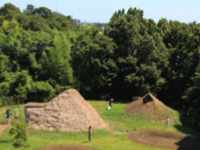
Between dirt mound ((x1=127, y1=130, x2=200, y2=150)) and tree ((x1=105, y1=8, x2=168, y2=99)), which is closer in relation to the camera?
dirt mound ((x1=127, y1=130, x2=200, y2=150))

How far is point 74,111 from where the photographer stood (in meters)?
31.6

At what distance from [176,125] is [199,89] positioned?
567 cm

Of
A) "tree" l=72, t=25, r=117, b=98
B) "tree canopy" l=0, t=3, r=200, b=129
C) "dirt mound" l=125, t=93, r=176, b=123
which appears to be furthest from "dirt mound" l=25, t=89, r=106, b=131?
"tree" l=72, t=25, r=117, b=98

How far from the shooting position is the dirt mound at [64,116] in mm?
30922

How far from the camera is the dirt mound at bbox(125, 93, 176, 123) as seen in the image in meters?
38.0

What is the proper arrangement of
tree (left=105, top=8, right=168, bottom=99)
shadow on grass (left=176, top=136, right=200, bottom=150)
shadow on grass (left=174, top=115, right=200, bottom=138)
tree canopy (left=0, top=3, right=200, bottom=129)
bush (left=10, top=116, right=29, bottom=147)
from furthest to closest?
tree canopy (left=0, top=3, right=200, bottom=129) → tree (left=105, top=8, right=168, bottom=99) → shadow on grass (left=174, top=115, right=200, bottom=138) → shadow on grass (left=176, top=136, right=200, bottom=150) → bush (left=10, top=116, right=29, bottom=147)

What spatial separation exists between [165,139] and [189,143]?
275cm

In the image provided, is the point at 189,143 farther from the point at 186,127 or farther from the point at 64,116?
the point at 64,116

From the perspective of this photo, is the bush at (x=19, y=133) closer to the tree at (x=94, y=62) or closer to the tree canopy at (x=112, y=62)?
the tree canopy at (x=112, y=62)

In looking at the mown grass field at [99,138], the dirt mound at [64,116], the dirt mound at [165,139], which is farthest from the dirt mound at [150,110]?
the dirt mound at [64,116]

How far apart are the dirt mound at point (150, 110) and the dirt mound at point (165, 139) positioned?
4873 mm

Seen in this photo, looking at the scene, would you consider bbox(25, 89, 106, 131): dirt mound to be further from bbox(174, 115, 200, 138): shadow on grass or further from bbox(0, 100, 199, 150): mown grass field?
bbox(174, 115, 200, 138): shadow on grass

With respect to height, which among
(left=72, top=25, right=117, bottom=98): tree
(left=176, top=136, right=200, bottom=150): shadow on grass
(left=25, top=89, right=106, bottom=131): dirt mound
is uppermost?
(left=72, top=25, right=117, bottom=98): tree

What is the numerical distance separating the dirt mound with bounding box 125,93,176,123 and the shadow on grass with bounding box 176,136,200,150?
20.7 feet
